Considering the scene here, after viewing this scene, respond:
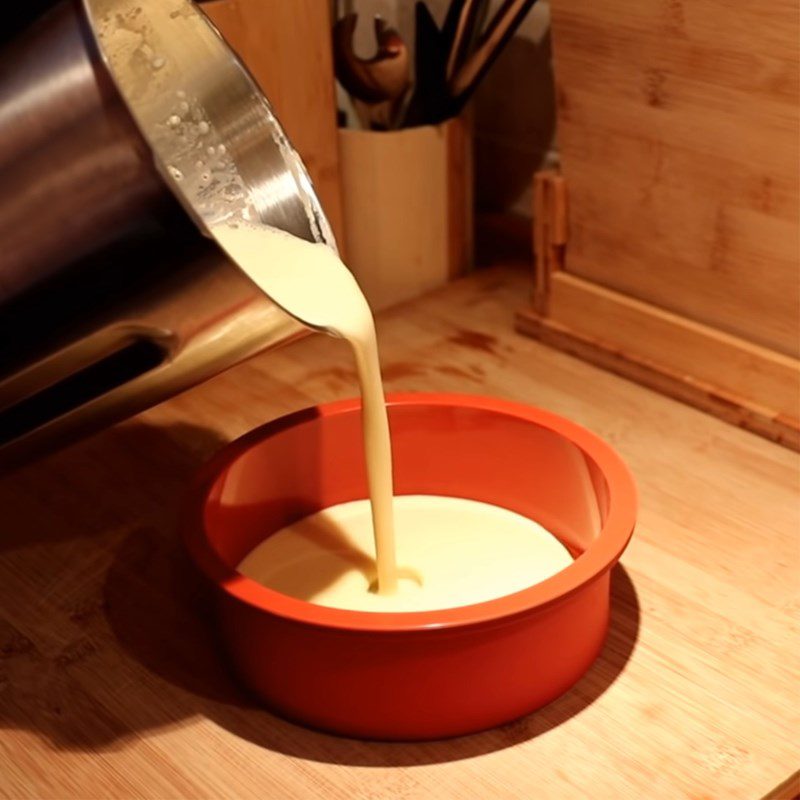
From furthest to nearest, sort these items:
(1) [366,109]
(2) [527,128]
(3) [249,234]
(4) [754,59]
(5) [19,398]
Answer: (2) [527,128] → (1) [366,109] → (4) [754,59] → (3) [249,234] → (5) [19,398]

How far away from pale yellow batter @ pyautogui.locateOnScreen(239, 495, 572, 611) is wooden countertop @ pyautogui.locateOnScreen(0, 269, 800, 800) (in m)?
0.06

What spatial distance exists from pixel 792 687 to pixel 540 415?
238 mm

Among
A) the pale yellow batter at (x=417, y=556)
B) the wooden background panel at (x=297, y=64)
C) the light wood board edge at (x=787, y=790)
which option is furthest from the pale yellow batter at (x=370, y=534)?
the wooden background panel at (x=297, y=64)

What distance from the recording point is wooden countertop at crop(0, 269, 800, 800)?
0.71 m

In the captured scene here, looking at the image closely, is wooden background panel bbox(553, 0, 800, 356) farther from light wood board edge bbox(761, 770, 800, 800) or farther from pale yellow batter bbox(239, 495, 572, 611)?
light wood board edge bbox(761, 770, 800, 800)

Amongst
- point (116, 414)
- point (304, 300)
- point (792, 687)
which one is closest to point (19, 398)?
point (116, 414)

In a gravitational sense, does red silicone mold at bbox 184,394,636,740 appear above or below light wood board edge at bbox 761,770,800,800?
above

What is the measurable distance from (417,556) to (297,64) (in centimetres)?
50

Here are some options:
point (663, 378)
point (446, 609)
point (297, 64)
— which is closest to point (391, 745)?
point (446, 609)

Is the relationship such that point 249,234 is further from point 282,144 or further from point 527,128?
point 527,128

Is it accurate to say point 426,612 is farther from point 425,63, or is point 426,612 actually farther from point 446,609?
point 425,63

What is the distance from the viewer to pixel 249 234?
799 mm

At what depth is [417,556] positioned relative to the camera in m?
0.87

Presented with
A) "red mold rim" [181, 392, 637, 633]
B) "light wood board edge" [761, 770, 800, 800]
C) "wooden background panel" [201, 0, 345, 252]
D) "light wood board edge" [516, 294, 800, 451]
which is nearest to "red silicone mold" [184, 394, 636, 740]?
"red mold rim" [181, 392, 637, 633]
